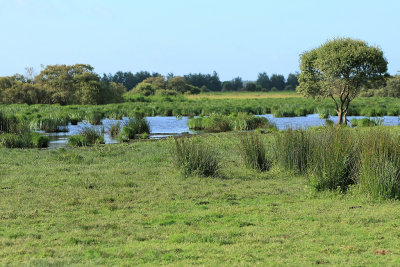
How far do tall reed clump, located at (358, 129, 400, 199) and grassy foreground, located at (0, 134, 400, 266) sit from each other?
11.9 inches

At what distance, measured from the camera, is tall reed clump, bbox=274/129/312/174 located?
36.6ft

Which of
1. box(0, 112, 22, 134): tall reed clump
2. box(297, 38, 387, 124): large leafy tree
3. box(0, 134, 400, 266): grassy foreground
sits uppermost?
box(297, 38, 387, 124): large leafy tree

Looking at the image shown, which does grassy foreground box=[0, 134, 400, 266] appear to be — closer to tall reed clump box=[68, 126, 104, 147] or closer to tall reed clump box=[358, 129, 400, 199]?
tall reed clump box=[358, 129, 400, 199]

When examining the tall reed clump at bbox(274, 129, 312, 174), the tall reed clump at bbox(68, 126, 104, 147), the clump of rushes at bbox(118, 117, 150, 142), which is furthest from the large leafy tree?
the tall reed clump at bbox(274, 129, 312, 174)

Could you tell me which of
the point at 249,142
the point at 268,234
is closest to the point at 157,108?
the point at 249,142

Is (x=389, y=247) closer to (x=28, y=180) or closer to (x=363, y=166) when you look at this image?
(x=363, y=166)

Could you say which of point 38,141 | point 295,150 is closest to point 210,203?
point 295,150

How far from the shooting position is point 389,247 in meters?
5.74

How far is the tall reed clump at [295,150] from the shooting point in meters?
11.1

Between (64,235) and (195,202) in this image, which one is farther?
(195,202)

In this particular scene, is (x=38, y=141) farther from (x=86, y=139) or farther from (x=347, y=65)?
(x=347, y=65)

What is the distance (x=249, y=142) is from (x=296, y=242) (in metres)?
6.50

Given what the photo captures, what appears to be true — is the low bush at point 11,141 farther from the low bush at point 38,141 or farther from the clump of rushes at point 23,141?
the low bush at point 38,141

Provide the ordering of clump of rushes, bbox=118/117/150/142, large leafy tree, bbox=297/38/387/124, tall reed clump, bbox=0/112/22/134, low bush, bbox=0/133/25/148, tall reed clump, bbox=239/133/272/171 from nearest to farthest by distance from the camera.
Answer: tall reed clump, bbox=239/133/272/171, low bush, bbox=0/133/25/148, tall reed clump, bbox=0/112/22/134, clump of rushes, bbox=118/117/150/142, large leafy tree, bbox=297/38/387/124
